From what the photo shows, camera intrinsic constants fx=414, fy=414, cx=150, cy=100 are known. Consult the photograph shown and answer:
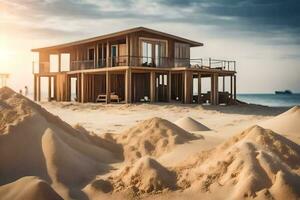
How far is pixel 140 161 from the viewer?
29.3 feet

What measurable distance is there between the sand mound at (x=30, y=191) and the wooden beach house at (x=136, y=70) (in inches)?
815

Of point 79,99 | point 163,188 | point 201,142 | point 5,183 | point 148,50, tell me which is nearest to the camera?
point 163,188

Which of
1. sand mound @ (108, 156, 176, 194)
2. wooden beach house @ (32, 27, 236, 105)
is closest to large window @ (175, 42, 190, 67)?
wooden beach house @ (32, 27, 236, 105)

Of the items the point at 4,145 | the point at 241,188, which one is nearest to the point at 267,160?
the point at 241,188

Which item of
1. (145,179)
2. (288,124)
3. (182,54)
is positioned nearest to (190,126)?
(288,124)

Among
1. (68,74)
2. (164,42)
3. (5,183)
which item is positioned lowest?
(5,183)

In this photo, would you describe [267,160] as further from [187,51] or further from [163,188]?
[187,51]

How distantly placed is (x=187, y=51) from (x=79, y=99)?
10.0 m

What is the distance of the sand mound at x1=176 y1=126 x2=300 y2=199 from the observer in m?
7.61

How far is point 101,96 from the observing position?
31953 mm

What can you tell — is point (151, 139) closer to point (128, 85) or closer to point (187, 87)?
point (128, 85)

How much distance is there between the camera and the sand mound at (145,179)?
27.3ft

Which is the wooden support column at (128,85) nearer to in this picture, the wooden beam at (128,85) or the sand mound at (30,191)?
the wooden beam at (128,85)

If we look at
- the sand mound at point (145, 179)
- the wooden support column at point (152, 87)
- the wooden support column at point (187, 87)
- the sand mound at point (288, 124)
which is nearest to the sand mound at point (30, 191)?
the sand mound at point (145, 179)
